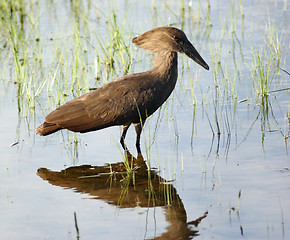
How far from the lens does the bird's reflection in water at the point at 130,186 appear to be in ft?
15.8

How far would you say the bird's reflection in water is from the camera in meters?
4.82

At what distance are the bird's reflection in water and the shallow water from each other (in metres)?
0.02

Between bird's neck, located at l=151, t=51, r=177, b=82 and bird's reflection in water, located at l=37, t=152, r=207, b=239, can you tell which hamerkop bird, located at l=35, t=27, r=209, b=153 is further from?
bird's reflection in water, located at l=37, t=152, r=207, b=239

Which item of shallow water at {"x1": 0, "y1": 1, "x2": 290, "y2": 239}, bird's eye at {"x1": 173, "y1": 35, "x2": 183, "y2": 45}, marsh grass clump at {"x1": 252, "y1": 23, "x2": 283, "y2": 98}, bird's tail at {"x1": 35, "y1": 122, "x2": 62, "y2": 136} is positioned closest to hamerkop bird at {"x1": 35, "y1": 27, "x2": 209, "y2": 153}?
bird's tail at {"x1": 35, "y1": 122, "x2": 62, "y2": 136}

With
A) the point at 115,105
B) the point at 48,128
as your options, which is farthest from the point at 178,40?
the point at 48,128

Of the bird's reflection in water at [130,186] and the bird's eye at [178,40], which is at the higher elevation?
the bird's eye at [178,40]

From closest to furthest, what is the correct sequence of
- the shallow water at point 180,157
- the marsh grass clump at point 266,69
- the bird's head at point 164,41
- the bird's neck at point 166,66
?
the shallow water at point 180,157 < the bird's neck at point 166,66 < the bird's head at point 164,41 < the marsh grass clump at point 266,69

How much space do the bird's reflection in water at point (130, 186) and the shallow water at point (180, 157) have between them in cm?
2

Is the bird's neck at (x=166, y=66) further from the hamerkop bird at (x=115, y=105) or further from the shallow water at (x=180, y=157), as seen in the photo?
the shallow water at (x=180, y=157)

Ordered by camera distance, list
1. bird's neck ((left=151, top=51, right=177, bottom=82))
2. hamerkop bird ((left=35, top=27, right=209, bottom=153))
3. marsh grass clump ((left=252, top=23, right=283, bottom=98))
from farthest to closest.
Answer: marsh grass clump ((left=252, top=23, right=283, bottom=98)) < bird's neck ((left=151, top=51, right=177, bottom=82)) < hamerkop bird ((left=35, top=27, right=209, bottom=153))

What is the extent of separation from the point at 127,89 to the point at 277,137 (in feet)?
5.02

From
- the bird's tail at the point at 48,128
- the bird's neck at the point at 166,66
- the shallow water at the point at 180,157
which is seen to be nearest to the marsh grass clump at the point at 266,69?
the shallow water at the point at 180,157

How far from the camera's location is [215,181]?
5566 millimetres

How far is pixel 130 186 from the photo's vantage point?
571cm
